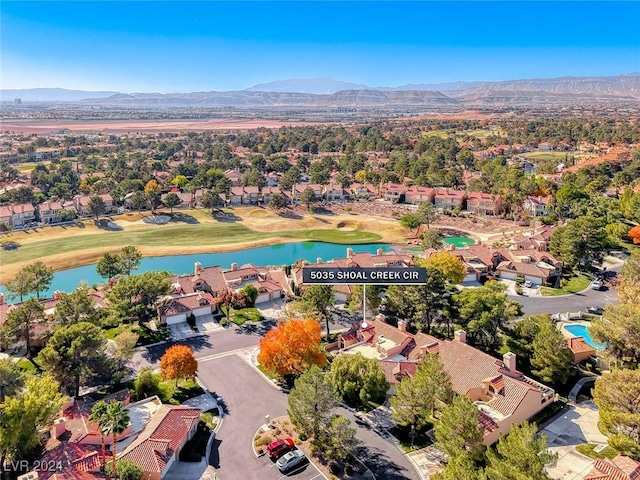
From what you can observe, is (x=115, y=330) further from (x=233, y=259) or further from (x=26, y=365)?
(x=233, y=259)

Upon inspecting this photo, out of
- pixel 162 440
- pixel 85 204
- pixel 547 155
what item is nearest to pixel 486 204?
pixel 547 155

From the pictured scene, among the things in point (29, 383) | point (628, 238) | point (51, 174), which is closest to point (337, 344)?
point (29, 383)

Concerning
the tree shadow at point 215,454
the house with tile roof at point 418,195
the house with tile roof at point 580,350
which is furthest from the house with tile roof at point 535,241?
the tree shadow at point 215,454

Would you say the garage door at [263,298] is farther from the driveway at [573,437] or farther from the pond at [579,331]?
the driveway at [573,437]

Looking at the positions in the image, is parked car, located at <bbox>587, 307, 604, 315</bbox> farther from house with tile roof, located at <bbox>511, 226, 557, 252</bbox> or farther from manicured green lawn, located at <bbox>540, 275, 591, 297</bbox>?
house with tile roof, located at <bbox>511, 226, 557, 252</bbox>

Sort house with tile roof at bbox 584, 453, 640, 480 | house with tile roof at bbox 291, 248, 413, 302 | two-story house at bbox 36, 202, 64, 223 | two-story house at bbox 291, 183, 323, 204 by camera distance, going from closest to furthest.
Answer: house with tile roof at bbox 584, 453, 640, 480
house with tile roof at bbox 291, 248, 413, 302
two-story house at bbox 36, 202, 64, 223
two-story house at bbox 291, 183, 323, 204

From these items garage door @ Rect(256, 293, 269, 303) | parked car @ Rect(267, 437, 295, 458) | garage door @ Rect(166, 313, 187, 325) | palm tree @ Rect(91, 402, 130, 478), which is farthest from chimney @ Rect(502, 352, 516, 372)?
garage door @ Rect(166, 313, 187, 325)
